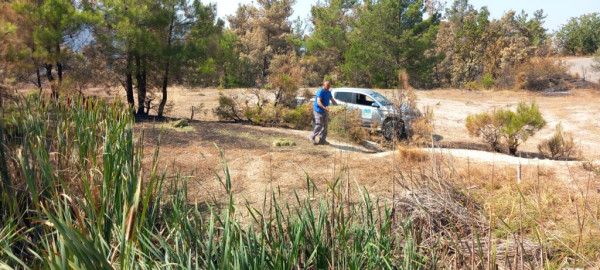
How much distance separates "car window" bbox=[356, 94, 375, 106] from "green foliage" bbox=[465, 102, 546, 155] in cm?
286

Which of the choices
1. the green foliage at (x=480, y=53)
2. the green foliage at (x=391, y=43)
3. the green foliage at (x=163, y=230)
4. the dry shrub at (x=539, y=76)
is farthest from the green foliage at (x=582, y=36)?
the green foliage at (x=163, y=230)

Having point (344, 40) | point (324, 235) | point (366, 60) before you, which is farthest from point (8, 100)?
point (344, 40)

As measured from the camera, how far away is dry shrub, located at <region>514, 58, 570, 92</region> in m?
26.3

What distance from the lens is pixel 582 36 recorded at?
137 feet

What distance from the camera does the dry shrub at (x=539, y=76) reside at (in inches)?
1037

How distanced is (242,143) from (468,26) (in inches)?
1058

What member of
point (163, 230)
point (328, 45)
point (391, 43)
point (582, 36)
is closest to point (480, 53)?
point (391, 43)

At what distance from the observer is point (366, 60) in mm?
27312

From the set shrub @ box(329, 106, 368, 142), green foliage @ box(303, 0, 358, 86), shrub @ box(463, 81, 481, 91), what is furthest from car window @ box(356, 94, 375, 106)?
shrub @ box(463, 81, 481, 91)

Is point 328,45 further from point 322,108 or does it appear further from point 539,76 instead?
point 322,108

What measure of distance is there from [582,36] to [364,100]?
128ft

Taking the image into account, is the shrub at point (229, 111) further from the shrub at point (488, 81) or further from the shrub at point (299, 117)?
the shrub at point (488, 81)

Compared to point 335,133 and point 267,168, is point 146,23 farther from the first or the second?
point 267,168

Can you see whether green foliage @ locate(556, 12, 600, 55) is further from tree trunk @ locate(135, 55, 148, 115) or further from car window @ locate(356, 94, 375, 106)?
tree trunk @ locate(135, 55, 148, 115)
